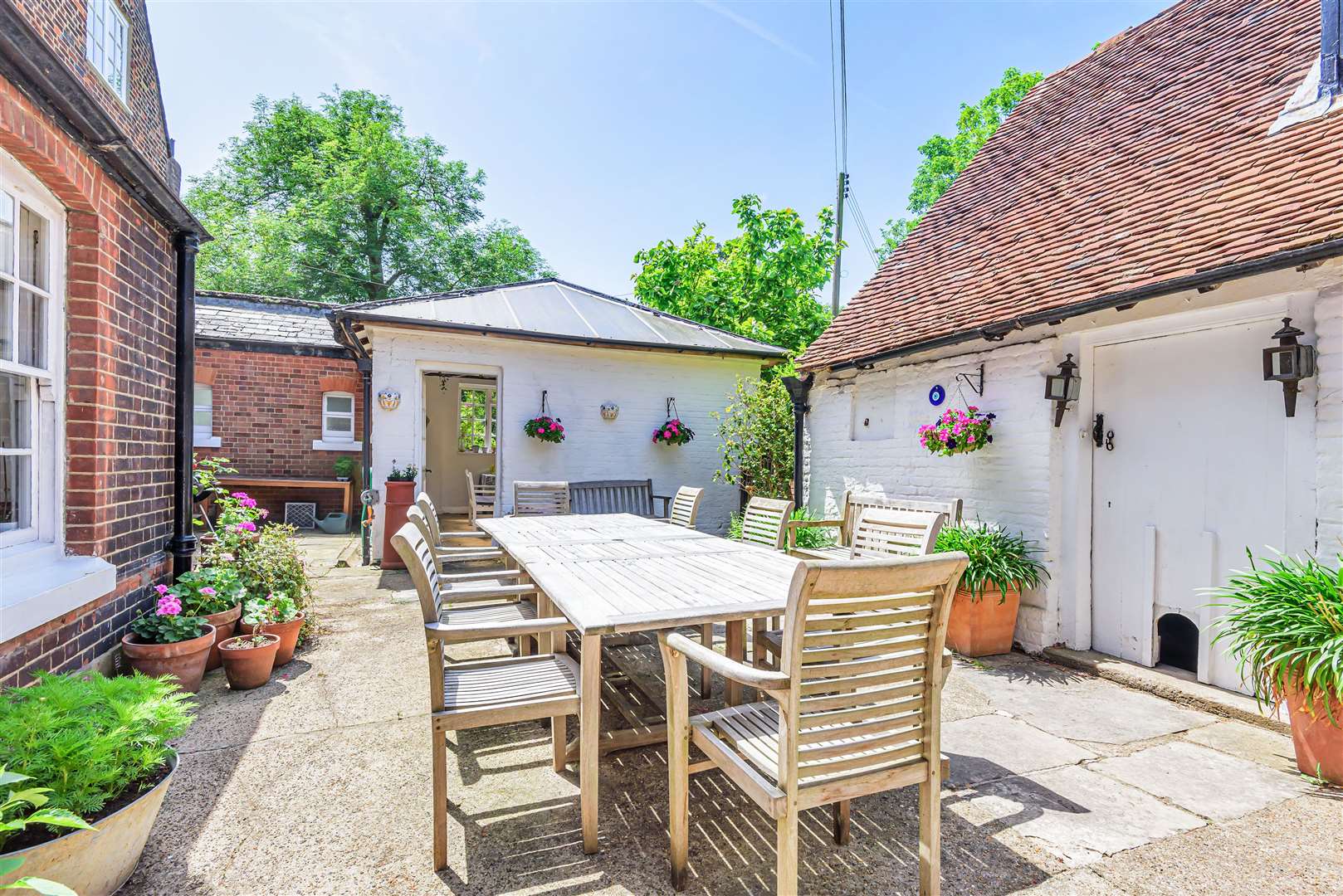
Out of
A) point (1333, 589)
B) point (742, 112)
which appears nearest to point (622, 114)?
point (742, 112)

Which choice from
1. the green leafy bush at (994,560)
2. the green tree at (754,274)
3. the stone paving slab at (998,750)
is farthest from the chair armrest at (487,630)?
the green tree at (754,274)

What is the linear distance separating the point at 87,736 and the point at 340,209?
19.9m

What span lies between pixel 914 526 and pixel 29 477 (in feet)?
14.6

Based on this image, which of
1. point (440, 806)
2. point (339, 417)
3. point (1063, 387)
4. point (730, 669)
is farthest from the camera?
point (339, 417)

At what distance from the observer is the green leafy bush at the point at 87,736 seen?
1.57 m

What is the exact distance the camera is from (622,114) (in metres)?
10.9

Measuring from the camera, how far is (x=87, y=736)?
5.41 feet

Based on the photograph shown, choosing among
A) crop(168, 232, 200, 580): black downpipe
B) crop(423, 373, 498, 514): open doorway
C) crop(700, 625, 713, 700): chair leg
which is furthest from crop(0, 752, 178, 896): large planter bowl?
crop(423, 373, 498, 514): open doorway

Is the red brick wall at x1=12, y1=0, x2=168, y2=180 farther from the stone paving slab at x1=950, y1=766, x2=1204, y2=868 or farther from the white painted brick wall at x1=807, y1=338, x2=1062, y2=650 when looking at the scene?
the white painted brick wall at x1=807, y1=338, x2=1062, y2=650

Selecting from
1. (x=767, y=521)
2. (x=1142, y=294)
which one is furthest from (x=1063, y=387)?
(x=767, y=521)

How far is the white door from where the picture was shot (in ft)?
11.0

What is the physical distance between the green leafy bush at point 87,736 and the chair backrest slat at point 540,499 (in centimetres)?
392

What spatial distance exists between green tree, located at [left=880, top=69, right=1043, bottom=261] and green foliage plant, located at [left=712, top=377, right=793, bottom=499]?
745cm

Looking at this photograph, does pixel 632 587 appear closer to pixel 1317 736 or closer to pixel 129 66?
pixel 1317 736
